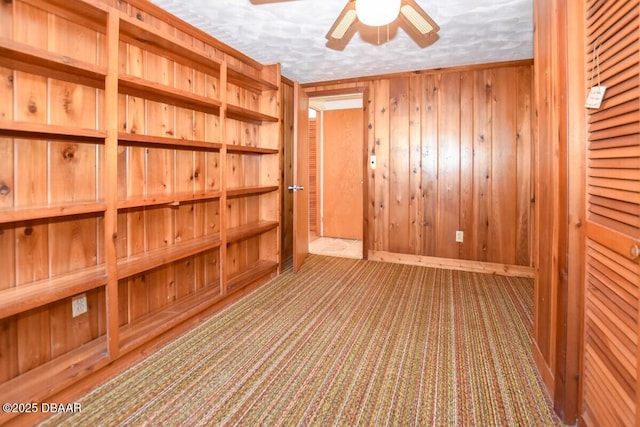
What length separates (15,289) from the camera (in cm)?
158

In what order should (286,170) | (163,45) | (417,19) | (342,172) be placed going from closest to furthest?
(417,19) < (163,45) < (286,170) < (342,172)

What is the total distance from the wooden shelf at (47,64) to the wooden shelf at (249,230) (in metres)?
1.41

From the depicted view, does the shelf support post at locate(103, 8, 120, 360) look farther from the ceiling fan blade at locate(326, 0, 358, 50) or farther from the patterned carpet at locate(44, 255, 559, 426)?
the ceiling fan blade at locate(326, 0, 358, 50)

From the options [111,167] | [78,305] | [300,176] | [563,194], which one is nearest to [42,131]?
[111,167]

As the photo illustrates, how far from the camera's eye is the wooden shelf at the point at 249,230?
281 cm

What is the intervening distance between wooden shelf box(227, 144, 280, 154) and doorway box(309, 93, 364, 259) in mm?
2249

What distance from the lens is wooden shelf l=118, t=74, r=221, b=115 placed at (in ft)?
6.22

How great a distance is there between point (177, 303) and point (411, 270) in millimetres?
2447

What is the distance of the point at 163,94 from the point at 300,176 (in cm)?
179

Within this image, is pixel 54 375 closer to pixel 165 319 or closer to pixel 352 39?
pixel 165 319

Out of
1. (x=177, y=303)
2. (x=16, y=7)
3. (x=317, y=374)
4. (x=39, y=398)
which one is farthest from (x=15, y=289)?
(x=317, y=374)

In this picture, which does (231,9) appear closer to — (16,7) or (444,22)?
(16,7)

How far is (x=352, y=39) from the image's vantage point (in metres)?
2.91

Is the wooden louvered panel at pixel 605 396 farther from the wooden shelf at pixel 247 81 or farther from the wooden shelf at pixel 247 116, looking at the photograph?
the wooden shelf at pixel 247 81
